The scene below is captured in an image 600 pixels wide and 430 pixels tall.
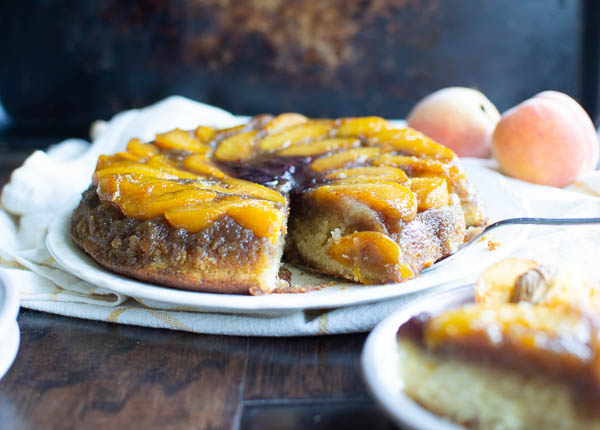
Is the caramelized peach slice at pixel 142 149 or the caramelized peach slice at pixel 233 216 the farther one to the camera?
the caramelized peach slice at pixel 142 149

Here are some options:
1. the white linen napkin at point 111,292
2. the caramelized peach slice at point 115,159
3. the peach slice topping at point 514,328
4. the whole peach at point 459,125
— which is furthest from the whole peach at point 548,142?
the peach slice topping at point 514,328

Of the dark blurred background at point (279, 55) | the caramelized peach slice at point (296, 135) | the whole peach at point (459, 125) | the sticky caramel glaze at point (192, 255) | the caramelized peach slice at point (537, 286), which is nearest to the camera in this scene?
the caramelized peach slice at point (537, 286)

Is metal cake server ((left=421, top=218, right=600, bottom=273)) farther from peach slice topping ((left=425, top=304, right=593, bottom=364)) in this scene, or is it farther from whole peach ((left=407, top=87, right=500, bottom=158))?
whole peach ((left=407, top=87, right=500, bottom=158))

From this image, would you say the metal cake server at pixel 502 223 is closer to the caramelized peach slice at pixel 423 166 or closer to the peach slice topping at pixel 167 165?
the caramelized peach slice at pixel 423 166

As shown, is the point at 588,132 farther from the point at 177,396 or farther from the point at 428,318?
the point at 177,396

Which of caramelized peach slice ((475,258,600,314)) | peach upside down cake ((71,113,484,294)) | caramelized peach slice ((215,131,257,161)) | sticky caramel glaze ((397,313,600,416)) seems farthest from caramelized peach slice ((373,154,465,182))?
sticky caramel glaze ((397,313,600,416))

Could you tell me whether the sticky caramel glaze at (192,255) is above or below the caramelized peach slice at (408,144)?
below
